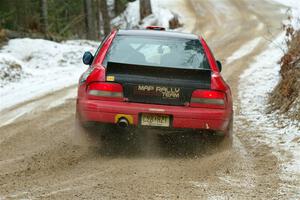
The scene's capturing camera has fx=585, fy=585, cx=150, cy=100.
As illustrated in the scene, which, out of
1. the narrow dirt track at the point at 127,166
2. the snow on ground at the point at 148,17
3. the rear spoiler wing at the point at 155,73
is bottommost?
the snow on ground at the point at 148,17

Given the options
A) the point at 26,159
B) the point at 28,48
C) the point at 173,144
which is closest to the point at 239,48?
the point at 28,48

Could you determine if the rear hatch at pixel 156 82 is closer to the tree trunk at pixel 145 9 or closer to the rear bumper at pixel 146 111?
the rear bumper at pixel 146 111

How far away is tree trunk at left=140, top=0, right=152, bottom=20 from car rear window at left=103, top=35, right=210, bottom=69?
23.5 metres

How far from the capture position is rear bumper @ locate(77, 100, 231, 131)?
6727 millimetres

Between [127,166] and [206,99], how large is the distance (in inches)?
48.7

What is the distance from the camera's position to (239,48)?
20.3 metres

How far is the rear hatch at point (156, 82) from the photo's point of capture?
22.3 ft

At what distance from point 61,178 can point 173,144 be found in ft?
7.23

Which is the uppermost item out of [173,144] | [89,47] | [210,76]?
[210,76]

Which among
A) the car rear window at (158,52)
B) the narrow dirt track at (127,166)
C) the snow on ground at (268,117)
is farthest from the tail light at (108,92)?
the snow on ground at (268,117)

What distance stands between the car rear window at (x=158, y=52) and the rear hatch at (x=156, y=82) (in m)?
0.38

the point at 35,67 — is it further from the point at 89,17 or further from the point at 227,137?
the point at 227,137

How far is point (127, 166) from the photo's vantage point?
6492 millimetres

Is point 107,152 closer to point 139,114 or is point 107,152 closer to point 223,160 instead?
point 139,114
